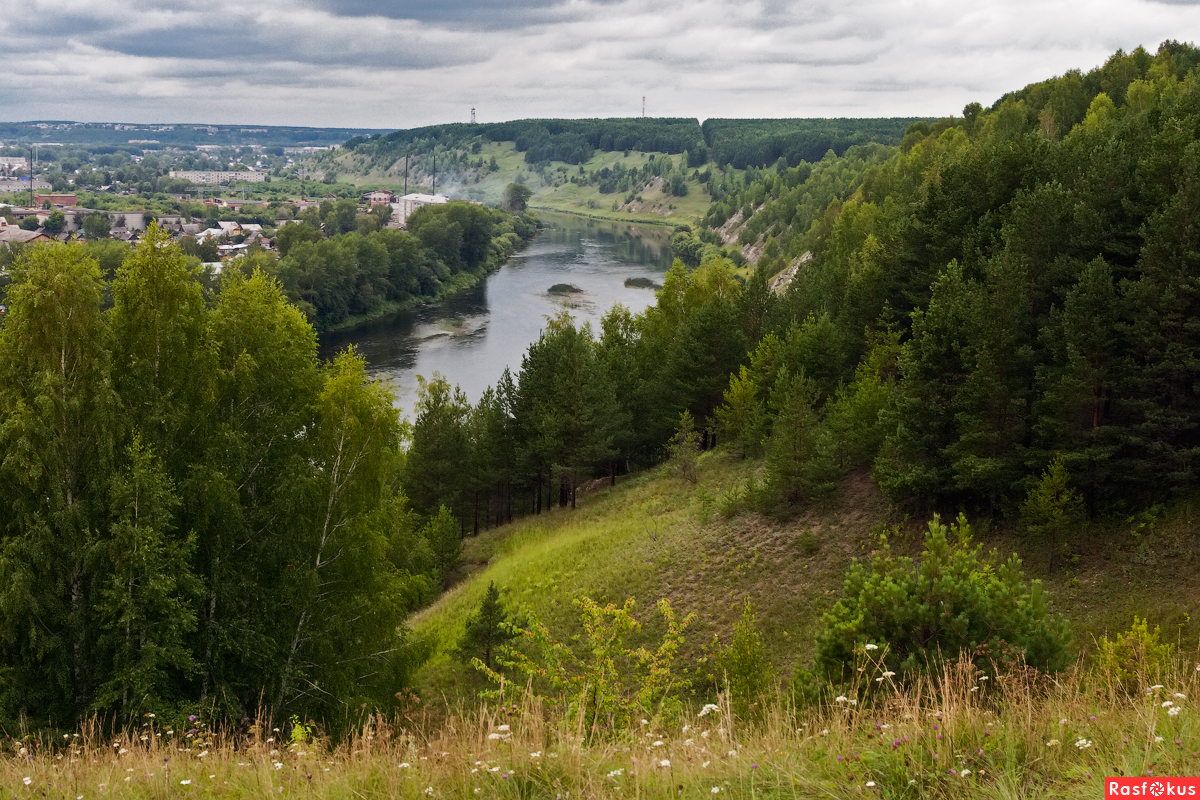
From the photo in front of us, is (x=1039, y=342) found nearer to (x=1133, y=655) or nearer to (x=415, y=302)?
(x=1133, y=655)

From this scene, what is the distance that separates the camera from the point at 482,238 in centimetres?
10712

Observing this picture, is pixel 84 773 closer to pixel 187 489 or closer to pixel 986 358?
pixel 187 489

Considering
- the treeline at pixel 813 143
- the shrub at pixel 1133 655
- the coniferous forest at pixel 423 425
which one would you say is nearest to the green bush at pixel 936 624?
the coniferous forest at pixel 423 425

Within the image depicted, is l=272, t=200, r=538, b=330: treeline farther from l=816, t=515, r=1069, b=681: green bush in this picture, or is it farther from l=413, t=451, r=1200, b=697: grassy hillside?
l=816, t=515, r=1069, b=681: green bush

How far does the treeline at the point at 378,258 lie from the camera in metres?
76.8

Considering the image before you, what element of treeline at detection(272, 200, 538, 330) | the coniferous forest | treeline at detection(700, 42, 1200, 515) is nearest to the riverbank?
treeline at detection(272, 200, 538, 330)

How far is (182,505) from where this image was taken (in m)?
12.0

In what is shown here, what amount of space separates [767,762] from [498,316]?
73668 millimetres

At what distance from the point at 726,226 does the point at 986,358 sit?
103375 mm

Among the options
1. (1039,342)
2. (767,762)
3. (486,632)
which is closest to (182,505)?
(486,632)

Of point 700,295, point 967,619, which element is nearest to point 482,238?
point 700,295

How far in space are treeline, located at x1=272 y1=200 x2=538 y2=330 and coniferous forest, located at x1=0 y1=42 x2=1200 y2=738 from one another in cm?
3243

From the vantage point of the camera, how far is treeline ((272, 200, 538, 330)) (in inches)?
3022

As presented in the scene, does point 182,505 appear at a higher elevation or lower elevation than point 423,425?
higher
